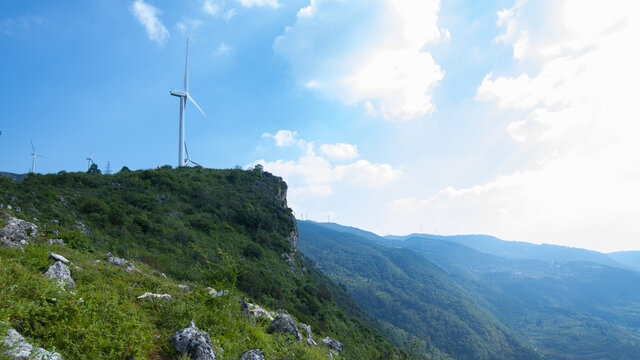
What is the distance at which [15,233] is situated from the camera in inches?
525

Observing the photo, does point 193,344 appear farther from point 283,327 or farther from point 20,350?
point 283,327

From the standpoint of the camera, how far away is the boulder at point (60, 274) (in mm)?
8268

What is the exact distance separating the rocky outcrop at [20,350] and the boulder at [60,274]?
3.02 meters

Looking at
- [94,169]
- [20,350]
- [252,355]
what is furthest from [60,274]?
[94,169]

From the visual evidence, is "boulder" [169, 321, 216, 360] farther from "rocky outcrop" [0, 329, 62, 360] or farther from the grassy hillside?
"rocky outcrop" [0, 329, 62, 360]

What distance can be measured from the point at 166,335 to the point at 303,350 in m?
3.93

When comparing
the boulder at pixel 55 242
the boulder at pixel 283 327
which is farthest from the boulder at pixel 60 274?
the boulder at pixel 55 242

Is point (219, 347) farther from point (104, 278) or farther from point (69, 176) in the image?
point (69, 176)

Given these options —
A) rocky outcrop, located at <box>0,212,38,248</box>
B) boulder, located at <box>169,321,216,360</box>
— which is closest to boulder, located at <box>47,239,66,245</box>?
rocky outcrop, located at <box>0,212,38,248</box>

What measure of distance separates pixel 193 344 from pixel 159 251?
21292mm

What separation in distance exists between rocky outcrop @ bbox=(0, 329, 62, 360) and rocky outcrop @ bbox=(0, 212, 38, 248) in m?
9.14

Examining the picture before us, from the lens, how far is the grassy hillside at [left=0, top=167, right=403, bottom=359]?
22.6 ft

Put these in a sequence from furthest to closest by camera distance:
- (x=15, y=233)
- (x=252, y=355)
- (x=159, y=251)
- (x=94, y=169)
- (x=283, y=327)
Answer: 1. (x=94, y=169)
2. (x=159, y=251)
3. (x=15, y=233)
4. (x=283, y=327)
5. (x=252, y=355)

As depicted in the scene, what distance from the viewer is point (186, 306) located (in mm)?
9047
